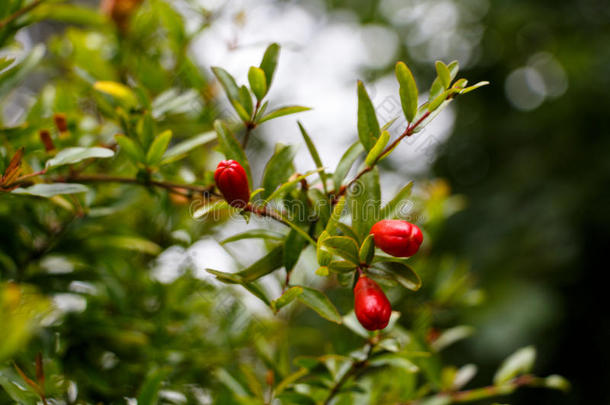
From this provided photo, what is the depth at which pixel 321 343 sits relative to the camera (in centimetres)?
121

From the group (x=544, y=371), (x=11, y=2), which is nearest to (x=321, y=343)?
(x=11, y=2)

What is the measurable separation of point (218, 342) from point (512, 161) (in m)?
2.30

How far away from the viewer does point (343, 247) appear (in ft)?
1.27

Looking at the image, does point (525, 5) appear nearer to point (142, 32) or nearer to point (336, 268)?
point (142, 32)

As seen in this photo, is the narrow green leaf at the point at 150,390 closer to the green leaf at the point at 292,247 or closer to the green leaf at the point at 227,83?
the green leaf at the point at 292,247

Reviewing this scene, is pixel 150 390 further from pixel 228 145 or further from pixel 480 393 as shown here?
pixel 480 393

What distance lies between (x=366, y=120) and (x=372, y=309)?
18 cm

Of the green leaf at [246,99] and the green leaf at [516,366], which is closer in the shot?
the green leaf at [246,99]

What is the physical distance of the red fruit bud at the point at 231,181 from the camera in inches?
15.4

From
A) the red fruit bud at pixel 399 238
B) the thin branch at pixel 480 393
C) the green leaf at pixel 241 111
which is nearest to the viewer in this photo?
the red fruit bud at pixel 399 238

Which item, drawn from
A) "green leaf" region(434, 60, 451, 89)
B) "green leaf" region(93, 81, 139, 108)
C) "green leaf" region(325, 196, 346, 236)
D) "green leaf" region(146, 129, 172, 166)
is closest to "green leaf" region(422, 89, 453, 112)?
"green leaf" region(434, 60, 451, 89)

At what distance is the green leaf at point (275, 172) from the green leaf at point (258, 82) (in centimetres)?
7

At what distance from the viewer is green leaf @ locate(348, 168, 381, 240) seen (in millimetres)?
426

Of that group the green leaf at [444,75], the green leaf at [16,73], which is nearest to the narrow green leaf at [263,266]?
the green leaf at [444,75]
